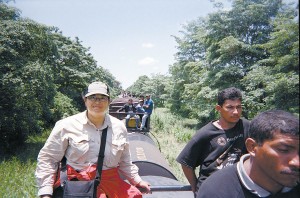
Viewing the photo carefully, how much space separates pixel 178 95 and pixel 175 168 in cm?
2169

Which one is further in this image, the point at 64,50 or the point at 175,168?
the point at 64,50

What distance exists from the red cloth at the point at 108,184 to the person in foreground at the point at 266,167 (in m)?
1.37

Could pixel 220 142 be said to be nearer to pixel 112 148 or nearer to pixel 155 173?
pixel 112 148

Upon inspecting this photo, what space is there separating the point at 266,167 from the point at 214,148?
1363mm

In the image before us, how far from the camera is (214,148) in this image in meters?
2.62

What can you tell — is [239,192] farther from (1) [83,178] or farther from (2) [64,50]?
(2) [64,50]

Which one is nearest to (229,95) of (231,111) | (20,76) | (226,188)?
(231,111)

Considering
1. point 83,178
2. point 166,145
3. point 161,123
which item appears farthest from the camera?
point 161,123

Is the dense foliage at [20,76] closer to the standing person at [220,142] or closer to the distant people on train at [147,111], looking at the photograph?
the distant people on train at [147,111]

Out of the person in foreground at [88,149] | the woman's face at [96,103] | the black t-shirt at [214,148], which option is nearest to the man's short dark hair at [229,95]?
the black t-shirt at [214,148]

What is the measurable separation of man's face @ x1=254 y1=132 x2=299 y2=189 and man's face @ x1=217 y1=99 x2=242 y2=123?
4.44 feet

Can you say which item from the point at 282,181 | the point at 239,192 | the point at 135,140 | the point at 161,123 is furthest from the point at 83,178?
the point at 161,123

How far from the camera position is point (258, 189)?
1367mm

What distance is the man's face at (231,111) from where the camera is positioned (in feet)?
8.79
